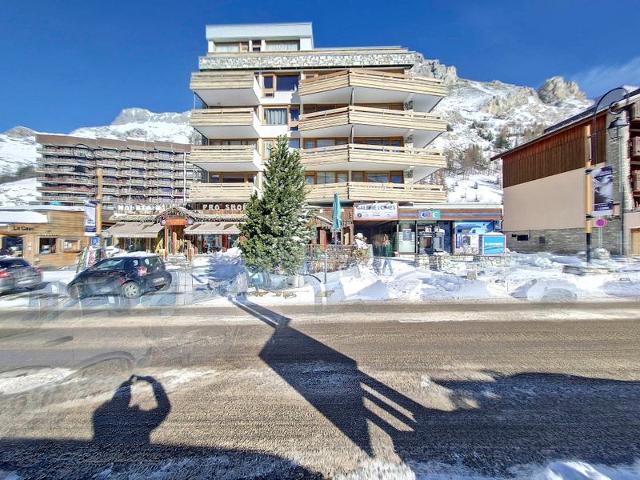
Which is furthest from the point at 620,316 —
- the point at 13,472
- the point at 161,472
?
the point at 13,472

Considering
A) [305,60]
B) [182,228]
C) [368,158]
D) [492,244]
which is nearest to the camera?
[492,244]

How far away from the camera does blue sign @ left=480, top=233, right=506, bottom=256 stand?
18.3 m

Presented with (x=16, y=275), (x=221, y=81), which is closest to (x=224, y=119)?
(x=221, y=81)

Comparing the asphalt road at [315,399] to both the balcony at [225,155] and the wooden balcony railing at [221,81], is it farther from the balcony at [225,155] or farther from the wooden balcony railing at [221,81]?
the wooden balcony railing at [221,81]

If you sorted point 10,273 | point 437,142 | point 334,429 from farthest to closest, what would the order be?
1. point 437,142
2. point 10,273
3. point 334,429

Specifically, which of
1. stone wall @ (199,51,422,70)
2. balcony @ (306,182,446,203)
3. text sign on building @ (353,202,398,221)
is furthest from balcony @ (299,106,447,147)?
text sign on building @ (353,202,398,221)

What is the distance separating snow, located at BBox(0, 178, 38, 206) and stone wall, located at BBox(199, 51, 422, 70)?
266ft

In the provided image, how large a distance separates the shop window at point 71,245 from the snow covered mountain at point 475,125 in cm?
3095

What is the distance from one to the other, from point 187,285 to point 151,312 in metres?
4.07

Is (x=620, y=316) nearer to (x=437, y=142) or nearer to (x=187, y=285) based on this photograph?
(x=187, y=285)

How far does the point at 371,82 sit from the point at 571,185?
16.2 m

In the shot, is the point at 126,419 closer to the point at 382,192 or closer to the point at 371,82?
the point at 382,192

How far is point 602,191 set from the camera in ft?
40.9

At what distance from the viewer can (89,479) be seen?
249 cm
